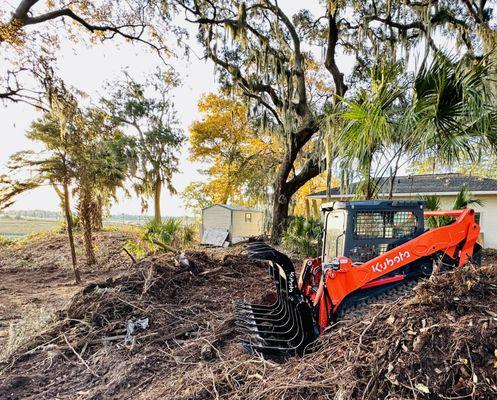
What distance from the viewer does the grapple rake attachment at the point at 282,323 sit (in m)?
3.20

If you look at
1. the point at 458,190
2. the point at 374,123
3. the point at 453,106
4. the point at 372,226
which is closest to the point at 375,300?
the point at 372,226

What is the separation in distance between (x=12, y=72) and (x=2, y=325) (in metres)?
6.31

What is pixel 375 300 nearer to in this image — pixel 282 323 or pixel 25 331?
pixel 282 323

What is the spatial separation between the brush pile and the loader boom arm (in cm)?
40

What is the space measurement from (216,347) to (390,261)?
2113 mm

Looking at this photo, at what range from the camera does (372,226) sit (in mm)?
3877

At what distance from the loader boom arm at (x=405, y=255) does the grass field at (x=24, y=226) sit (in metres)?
14.5

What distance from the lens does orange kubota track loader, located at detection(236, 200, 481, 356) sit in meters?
3.32

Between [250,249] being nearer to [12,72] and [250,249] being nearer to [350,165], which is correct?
[350,165]

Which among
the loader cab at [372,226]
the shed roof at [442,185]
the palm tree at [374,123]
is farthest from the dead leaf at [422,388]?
the shed roof at [442,185]

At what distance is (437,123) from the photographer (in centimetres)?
522

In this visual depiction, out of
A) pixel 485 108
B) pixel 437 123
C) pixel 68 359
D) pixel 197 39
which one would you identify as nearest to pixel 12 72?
pixel 197 39

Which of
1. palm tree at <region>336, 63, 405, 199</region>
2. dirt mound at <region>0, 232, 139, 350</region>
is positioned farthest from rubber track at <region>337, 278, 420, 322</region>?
dirt mound at <region>0, 232, 139, 350</region>

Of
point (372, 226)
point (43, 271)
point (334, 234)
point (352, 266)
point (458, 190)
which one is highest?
point (458, 190)
